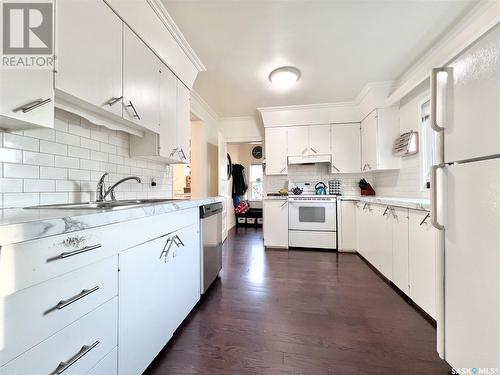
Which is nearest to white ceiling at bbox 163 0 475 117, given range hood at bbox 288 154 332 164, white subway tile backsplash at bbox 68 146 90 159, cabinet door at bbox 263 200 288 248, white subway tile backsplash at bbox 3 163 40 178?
range hood at bbox 288 154 332 164

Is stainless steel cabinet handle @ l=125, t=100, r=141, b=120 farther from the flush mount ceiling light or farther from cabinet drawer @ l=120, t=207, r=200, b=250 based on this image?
the flush mount ceiling light

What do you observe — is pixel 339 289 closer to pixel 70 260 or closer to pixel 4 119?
pixel 70 260

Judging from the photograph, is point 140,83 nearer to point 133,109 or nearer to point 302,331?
point 133,109

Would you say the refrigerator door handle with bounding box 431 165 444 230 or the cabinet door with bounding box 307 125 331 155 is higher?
the cabinet door with bounding box 307 125 331 155

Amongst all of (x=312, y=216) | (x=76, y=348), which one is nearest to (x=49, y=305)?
(x=76, y=348)

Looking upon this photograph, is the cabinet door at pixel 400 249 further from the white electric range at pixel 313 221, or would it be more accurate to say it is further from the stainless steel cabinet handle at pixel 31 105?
the stainless steel cabinet handle at pixel 31 105

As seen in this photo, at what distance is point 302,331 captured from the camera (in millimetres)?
1499

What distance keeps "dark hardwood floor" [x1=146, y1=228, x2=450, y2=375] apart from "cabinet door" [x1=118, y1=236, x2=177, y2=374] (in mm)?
182

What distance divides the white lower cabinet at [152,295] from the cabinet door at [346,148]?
2902 millimetres

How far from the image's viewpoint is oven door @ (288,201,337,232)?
3.46 meters

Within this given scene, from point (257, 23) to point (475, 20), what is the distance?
1.69m

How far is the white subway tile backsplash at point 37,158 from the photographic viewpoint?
106 centimetres

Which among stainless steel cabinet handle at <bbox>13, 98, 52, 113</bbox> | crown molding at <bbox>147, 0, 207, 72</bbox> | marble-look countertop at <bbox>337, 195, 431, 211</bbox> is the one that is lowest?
marble-look countertop at <bbox>337, 195, 431, 211</bbox>

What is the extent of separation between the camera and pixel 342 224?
3430mm
